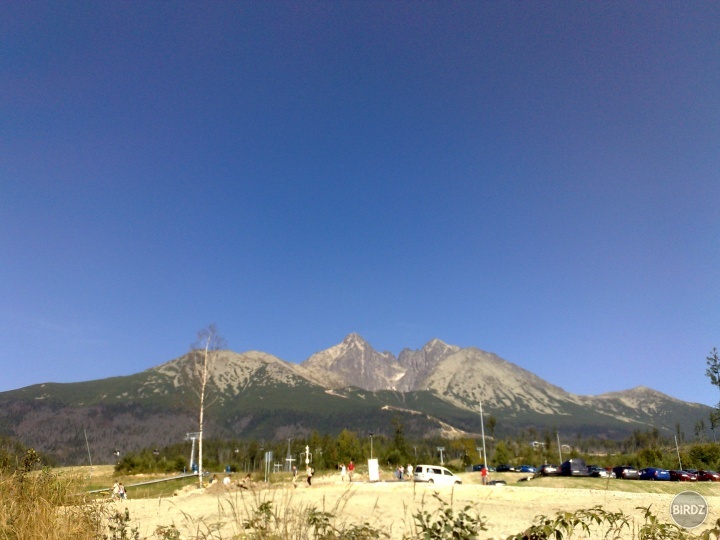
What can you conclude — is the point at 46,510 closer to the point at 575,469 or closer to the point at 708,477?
the point at 575,469

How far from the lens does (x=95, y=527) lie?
5.73 m

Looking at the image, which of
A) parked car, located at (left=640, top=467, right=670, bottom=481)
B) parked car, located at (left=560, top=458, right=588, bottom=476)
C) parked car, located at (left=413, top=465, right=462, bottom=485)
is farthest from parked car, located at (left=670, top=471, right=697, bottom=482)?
parked car, located at (left=413, top=465, right=462, bottom=485)

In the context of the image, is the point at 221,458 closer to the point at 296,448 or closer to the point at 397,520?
the point at 296,448

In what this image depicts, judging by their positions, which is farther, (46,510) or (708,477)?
(708,477)

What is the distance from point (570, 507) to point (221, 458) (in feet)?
488

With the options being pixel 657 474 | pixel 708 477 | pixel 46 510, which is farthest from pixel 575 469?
pixel 46 510

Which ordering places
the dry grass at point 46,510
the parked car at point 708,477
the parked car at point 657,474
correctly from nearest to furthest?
the dry grass at point 46,510 → the parked car at point 708,477 → the parked car at point 657,474

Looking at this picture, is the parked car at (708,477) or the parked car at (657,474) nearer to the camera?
the parked car at (708,477)

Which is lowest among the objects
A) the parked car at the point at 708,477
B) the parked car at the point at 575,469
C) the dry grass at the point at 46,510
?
the parked car at the point at 708,477

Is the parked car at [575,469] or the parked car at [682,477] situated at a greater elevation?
the parked car at [575,469]

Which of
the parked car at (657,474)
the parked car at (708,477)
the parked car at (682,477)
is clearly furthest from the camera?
the parked car at (657,474)

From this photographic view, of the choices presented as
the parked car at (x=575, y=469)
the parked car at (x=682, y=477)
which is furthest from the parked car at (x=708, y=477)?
the parked car at (x=575, y=469)

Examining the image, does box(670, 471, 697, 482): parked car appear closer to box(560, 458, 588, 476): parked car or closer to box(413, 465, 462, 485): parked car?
box(560, 458, 588, 476): parked car

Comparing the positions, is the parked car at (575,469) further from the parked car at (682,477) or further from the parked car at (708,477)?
the parked car at (708,477)
